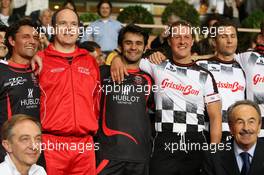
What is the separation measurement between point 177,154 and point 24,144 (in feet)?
5.91

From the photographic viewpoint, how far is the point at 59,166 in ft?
18.7

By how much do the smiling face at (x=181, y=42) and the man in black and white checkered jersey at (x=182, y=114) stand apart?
10mm

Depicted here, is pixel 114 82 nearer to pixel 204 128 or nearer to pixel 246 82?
pixel 204 128

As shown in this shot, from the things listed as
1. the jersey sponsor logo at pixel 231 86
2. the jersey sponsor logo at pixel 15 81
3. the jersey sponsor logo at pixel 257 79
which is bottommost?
the jersey sponsor logo at pixel 231 86

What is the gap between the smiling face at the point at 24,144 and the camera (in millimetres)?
4789

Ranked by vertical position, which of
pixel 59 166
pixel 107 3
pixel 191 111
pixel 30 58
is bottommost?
pixel 59 166

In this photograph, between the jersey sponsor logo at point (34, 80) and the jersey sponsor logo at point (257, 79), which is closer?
the jersey sponsor logo at point (34, 80)

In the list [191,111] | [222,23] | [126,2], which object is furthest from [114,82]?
[126,2]

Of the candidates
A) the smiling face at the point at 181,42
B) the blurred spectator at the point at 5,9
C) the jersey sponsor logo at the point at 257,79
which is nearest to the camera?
the smiling face at the point at 181,42

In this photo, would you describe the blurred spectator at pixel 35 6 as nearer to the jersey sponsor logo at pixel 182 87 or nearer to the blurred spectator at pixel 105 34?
the blurred spectator at pixel 105 34

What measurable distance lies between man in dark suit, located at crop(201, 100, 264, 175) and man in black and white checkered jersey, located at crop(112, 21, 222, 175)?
0.91m

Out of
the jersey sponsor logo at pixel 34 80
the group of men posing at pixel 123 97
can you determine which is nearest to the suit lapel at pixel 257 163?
the group of men posing at pixel 123 97

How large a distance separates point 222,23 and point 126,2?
9.08 metres

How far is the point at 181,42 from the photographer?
626cm
